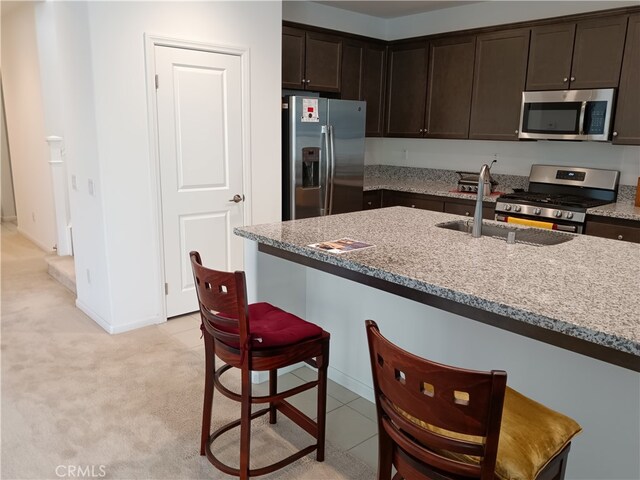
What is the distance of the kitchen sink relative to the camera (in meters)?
2.44

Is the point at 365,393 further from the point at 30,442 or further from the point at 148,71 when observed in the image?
the point at 148,71

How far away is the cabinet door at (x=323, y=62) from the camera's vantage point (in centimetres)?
455

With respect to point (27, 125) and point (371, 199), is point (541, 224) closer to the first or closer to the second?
point (371, 199)

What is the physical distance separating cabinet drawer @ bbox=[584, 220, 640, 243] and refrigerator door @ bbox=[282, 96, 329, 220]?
82.7 inches

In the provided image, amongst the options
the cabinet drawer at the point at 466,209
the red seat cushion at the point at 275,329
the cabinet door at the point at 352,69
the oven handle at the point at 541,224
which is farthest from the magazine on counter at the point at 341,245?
the cabinet door at the point at 352,69

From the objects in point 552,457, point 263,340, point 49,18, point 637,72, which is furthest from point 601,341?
point 49,18

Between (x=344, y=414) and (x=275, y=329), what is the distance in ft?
2.78

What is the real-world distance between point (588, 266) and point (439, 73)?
336 centimetres

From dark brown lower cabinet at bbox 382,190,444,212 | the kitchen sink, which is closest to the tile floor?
the kitchen sink

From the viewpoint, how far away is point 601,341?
1.27 meters

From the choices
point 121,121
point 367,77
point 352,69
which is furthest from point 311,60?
point 121,121

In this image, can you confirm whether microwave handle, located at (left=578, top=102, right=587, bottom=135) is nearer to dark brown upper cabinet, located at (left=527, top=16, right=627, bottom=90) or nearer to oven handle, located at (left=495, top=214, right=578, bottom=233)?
dark brown upper cabinet, located at (left=527, top=16, right=627, bottom=90)

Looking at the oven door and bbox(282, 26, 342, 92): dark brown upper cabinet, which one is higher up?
bbox(282, 26, 342, 92): dark brown upper cabinet

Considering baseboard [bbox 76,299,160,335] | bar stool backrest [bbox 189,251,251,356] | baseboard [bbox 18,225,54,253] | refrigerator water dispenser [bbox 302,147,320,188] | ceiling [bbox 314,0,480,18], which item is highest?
ceiling [bbox 314,0,480,18]
